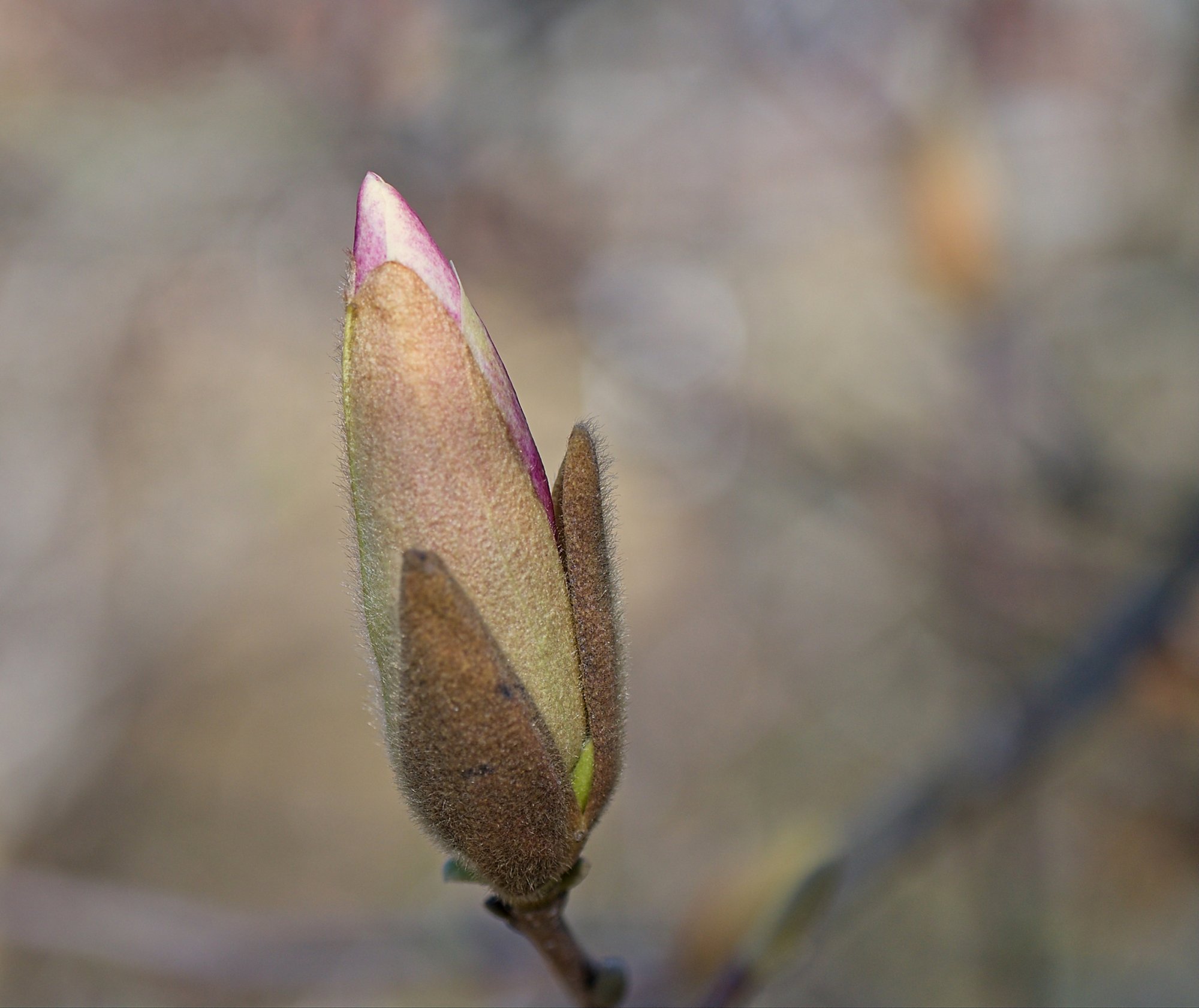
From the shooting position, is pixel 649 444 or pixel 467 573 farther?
pixel 649 444

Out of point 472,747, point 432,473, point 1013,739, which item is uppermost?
point 432,473

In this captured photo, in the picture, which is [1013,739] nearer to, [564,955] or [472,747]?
[564,955]

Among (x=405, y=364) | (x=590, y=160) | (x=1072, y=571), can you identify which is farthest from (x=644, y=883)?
(x=405, y=364)

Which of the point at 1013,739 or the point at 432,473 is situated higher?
the point at 432,473

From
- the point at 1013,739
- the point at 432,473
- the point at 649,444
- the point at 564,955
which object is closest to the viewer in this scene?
the point at 432,473

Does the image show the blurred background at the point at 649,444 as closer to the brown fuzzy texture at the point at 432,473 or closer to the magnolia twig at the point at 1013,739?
the magnolia twig at the point at 1013,739

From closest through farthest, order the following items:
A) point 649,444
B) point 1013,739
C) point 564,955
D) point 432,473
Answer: point 432,473 < point 564,955 < point 1013,739 < point 649,444

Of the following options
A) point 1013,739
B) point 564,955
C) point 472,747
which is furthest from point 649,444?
point 472,747
